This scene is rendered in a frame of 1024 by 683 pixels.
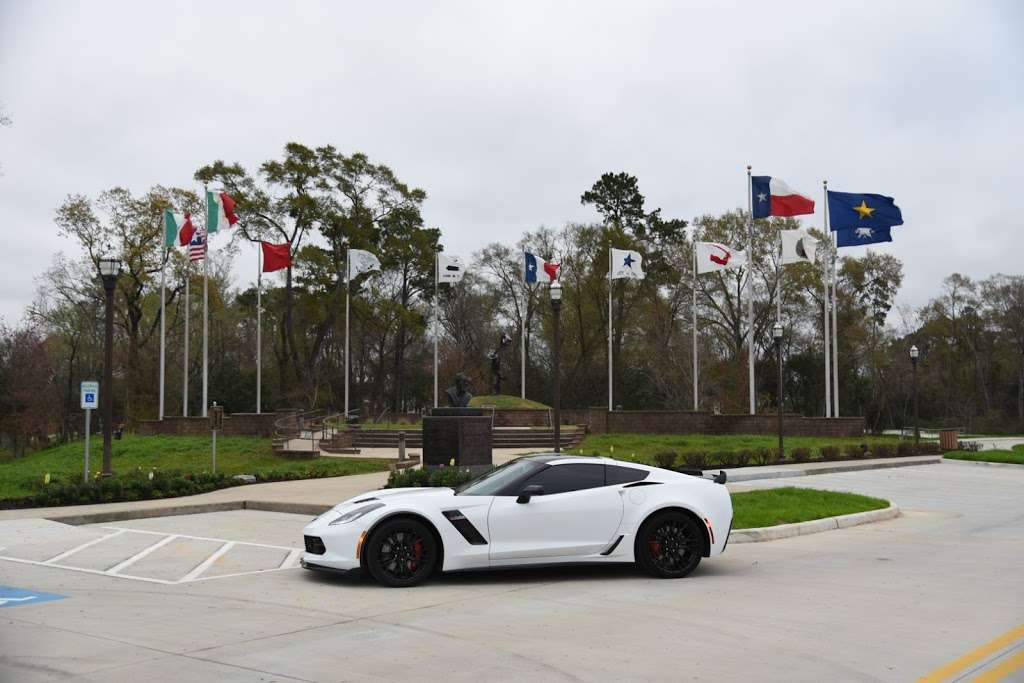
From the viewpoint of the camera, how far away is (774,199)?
1481 inches

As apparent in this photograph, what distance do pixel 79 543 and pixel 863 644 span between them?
34.6ft

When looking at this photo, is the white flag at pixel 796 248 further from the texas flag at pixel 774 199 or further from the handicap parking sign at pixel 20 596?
the handicap parking sign at pixel 20 596

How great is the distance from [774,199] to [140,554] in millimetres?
30356

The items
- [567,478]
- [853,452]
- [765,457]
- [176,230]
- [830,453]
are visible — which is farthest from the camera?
[176,230]

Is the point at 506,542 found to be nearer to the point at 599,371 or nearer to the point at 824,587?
the point at 824,587

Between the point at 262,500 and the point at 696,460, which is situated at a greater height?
the point at 696,460

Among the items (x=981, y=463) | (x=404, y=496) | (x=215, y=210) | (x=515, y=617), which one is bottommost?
(x=981, y=463)

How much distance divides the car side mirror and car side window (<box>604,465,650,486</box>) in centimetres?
83

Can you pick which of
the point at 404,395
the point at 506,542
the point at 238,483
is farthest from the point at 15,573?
the point at 404,395

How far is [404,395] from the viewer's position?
76.6 meters

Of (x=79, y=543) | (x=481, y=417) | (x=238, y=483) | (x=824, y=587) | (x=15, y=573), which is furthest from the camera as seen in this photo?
(x=481, y=417)

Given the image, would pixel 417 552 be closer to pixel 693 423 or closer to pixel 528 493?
pixel 528 493

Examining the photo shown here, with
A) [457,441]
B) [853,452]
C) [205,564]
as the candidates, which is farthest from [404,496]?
[853,452]

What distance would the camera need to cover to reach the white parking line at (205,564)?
1070 cm
